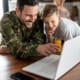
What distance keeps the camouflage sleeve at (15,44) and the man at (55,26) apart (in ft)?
1.03

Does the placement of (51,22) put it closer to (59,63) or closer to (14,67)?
(14,67)

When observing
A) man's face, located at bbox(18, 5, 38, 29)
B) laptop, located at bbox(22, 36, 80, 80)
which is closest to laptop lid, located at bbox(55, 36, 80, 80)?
laptop, located at bbox(22, 36, 80, 80)

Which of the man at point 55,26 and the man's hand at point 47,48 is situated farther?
the man at point 55,26

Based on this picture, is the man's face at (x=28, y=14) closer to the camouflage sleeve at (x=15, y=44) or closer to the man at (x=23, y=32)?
the man at (x=23, y=32)

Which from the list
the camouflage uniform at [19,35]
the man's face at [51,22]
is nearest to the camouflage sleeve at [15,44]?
the camouflage uniform at [19,35]

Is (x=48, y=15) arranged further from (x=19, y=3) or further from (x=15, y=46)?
(x=15, y=46)

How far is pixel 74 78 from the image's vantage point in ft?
3.27

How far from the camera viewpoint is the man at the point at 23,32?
127 centimetres

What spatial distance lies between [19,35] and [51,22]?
1.01 feet

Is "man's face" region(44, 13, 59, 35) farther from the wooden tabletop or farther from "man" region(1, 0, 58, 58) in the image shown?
the wooden tabletop

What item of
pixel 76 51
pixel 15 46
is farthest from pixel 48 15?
pixel 76 51

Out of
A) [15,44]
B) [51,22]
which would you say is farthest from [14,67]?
[51,22]

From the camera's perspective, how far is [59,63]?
88 centimetres

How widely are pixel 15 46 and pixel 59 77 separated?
0.45 m
